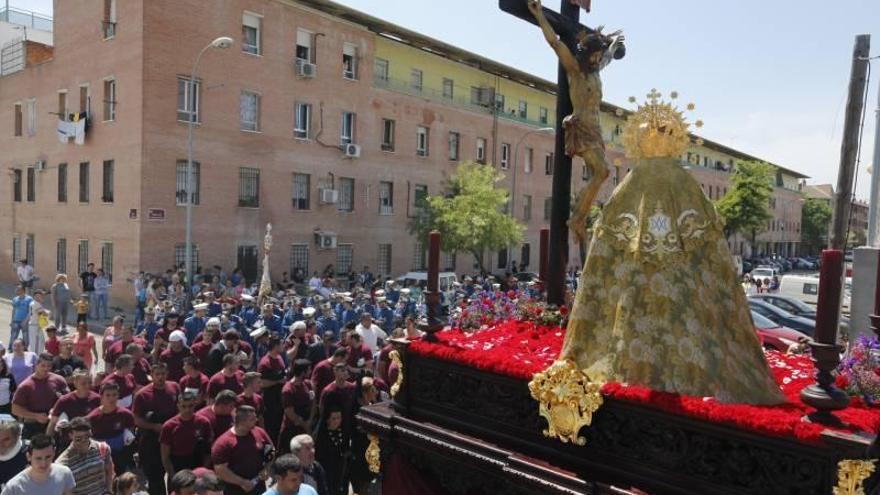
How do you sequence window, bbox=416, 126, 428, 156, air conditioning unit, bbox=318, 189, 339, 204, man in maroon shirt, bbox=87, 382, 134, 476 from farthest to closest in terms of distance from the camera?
window, bbox=416, 126, 428, 156 < air conditioning unit, bbox=318, 189, 339, 204 < man in maroon shirt, bbox=87, 382, 134, 476

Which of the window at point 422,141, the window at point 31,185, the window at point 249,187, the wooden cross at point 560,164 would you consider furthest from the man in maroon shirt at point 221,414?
the window at point 31,185

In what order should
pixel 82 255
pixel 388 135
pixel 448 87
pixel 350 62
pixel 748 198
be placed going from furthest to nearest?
pixel 748 198 → pixel 448 87 → pixel 388 135 → pixel 350 62 → pixel 82 255

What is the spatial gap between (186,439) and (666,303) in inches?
188

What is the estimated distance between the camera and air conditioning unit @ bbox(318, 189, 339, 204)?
92.9 feet

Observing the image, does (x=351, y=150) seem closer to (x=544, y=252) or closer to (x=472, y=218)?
(x=472, y=218)

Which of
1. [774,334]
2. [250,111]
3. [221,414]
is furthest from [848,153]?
[250,111]

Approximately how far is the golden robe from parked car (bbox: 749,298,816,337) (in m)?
15.1

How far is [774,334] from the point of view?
52.2ft

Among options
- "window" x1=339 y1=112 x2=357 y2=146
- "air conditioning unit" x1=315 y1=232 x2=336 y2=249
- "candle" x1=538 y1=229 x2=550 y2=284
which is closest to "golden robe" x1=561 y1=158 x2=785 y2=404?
"candle" x1=538 y1=229 x2=550 y2=284

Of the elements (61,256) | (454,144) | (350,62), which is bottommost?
(61,256)

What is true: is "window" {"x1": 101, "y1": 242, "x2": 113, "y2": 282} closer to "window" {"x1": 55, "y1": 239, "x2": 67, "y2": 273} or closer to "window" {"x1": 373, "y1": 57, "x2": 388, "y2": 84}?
"window" {"x1": 55, "y1": 239, "x2": 67, "y2": 273}

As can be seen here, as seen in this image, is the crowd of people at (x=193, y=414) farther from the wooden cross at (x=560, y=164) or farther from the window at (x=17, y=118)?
the window at (x=17, y=118)

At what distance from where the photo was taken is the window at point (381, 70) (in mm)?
32031

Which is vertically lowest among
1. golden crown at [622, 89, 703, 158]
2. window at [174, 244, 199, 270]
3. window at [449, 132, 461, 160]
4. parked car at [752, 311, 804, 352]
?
parked car at [752, 311, 804, 352]
